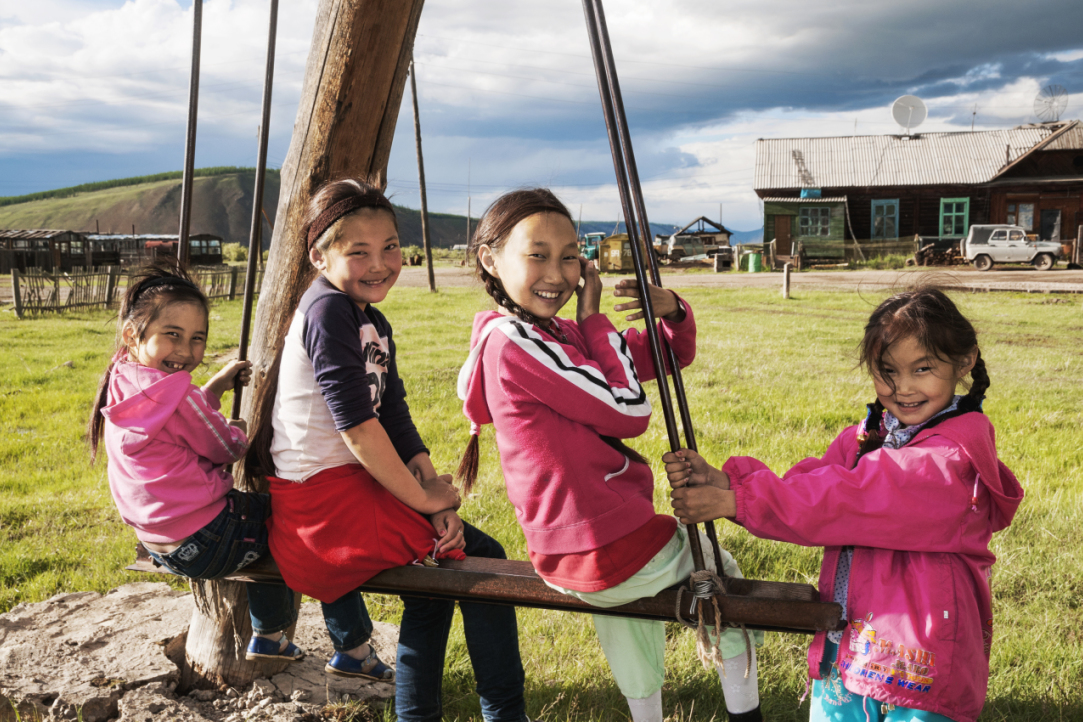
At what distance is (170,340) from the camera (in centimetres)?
227

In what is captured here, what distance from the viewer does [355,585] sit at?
7.26 ft

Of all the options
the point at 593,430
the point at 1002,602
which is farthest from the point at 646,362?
the point at 1002,602

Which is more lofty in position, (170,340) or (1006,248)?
(1006,248)

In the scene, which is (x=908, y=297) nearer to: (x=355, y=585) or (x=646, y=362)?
(x=646, y=362)

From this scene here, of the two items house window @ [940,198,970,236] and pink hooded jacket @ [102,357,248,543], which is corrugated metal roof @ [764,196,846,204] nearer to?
house window @ [940,198,970,236]

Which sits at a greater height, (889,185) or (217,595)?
(889,185)

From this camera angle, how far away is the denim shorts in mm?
2225

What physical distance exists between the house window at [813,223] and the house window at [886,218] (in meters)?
1.95

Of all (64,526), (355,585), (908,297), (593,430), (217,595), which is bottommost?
(64,526)

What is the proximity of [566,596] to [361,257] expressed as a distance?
3.54 feet

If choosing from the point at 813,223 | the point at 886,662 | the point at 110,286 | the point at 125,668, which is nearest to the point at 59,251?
the point at 110,286

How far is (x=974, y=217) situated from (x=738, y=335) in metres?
23.7

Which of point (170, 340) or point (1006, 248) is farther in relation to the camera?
point (1006, 248)

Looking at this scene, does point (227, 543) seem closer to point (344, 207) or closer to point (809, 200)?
point (344, 207)
